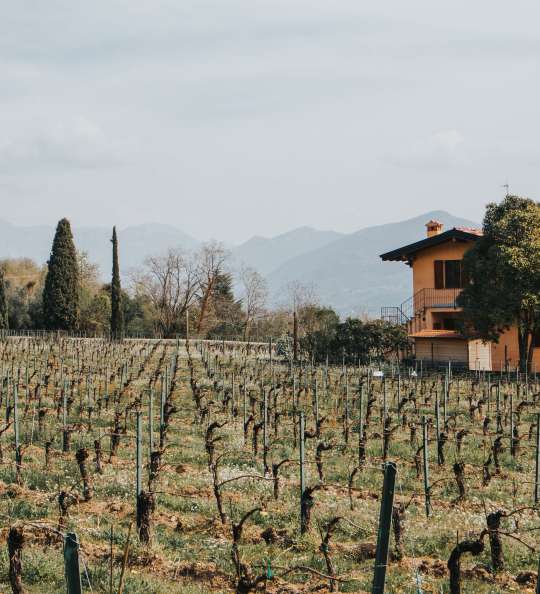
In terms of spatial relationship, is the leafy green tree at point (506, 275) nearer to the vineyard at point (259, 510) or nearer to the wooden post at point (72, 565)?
the vineyard at point (259, 510)

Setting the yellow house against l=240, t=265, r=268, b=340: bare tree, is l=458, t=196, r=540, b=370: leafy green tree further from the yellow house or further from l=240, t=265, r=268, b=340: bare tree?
l=240, t=265, r=268, b=340: bare tree

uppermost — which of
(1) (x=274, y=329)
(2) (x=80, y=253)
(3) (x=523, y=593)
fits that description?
(2) (x=80, y=253)

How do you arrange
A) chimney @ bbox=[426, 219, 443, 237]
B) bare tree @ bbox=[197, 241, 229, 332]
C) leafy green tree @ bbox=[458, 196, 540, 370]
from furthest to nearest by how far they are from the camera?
bare tree @ bbox=[197, 241, 229, 332]
chimney @ bbox=[426, 219, 443, 237]
leafy green tree @ bbox=[458, 196, 540, 370]

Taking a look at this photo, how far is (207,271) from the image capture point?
227ft

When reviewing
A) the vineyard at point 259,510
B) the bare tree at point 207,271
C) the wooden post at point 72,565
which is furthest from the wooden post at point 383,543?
the bare tree at point 207,271

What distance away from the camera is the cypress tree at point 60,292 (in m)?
51.0

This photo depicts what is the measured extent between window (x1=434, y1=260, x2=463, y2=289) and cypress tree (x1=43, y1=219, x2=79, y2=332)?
76.9 ft

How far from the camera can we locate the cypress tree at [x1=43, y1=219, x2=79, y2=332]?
50969 millimetres

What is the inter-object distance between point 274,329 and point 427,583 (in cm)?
6068

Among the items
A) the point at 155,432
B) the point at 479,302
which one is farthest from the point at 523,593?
the point at 479,302

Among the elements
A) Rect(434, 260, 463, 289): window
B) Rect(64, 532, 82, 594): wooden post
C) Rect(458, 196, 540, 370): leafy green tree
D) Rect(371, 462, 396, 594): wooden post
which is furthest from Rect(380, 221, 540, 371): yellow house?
Rect(64, 532, 82, 594): wooden post

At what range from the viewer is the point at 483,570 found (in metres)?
8.74

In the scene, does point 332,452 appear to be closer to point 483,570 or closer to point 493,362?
point 483,570

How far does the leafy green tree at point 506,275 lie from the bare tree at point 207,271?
3475 cm
